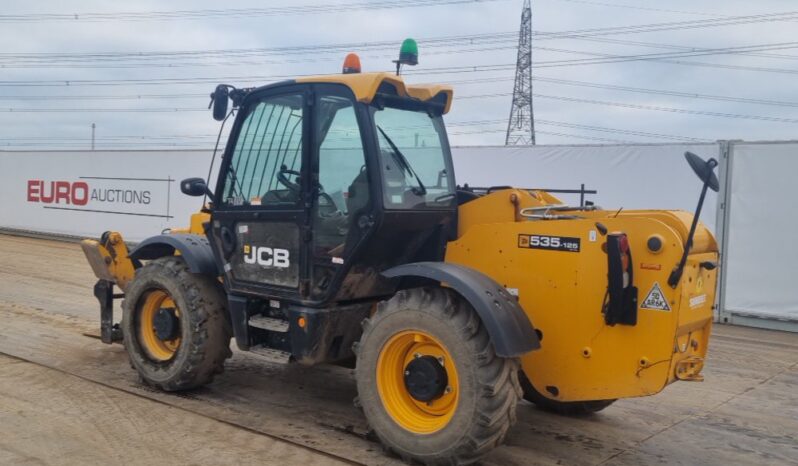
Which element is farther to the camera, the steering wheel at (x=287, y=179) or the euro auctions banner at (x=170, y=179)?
the euro auctions banner at (x=170, y=179)

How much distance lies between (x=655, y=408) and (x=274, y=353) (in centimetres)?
307

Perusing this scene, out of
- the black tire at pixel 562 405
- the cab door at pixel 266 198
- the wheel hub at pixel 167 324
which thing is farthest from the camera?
the wheel hub at pixel 167 324

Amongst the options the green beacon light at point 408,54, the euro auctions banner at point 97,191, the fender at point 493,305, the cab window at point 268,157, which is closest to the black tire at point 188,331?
the cab window at point 268,157

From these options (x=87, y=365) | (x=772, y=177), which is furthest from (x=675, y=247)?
(x=772, y=177)

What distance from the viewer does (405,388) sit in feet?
14.6

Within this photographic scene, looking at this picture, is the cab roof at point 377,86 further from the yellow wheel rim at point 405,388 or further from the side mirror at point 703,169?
the side mirror at point 703,169

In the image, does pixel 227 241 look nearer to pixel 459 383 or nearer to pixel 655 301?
pixel 459 383

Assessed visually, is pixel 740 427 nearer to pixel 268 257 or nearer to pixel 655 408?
pixel 655 408

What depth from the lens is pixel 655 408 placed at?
5758 mm

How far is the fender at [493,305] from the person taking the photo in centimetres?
397

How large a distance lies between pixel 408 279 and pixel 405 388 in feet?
2.65

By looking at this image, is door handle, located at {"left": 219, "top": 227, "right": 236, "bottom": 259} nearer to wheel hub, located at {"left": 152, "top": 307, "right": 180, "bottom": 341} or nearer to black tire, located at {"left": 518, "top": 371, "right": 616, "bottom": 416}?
wheel hub, located at {"left": 152, "top": 307, "right": 180, "bottom": 341}

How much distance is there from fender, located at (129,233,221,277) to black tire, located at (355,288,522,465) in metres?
1.79

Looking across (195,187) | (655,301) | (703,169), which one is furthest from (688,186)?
(195,187)
